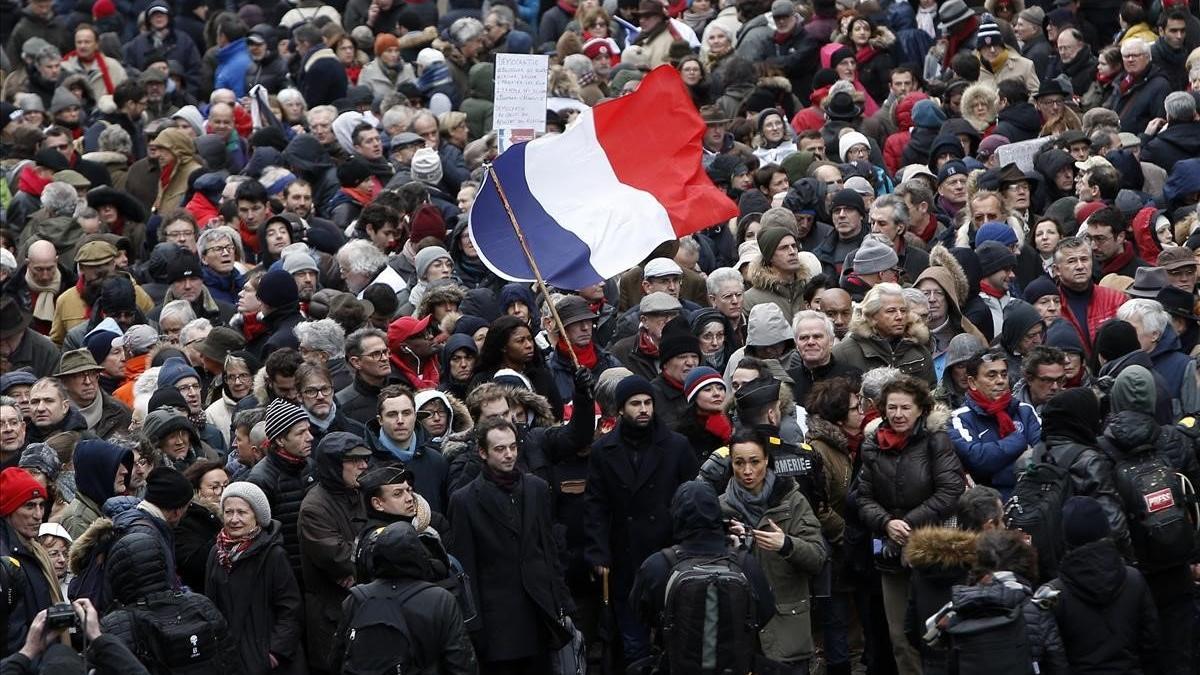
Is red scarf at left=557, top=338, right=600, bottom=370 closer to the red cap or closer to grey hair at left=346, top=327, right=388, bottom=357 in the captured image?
the red cap

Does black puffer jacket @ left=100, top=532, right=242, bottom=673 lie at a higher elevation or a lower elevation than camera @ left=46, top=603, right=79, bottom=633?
lower

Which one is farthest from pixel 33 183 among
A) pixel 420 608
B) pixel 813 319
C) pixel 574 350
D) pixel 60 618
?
pixel 60 618

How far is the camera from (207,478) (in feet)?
36.3

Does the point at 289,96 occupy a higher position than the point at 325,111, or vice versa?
the point at 325,111

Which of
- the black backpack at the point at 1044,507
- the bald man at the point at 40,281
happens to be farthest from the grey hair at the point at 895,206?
the bald man at the point at 40,281

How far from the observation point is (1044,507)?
10883mm

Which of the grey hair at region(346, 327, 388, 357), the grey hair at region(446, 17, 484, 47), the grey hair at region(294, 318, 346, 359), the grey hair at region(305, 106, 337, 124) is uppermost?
the grey hair at region(346, 327, 388, 357)

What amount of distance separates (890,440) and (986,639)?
186 cm

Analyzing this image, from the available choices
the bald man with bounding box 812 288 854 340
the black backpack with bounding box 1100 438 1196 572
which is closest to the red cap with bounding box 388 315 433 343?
the bald man with bounding box 812 288 854 340

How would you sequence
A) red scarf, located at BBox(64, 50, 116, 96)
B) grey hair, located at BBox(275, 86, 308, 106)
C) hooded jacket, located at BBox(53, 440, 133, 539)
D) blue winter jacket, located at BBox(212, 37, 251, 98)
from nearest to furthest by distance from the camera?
hooded jacket, located at BBox(53, 440, 133, 539) < grey hair, located at BBox(275, 86, 308, 106) < red scarf, located at BBox(64, 50, 116, 96) < blue winter jacket, located at BBox(212, 37, 251, 98)

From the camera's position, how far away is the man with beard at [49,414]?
12773 millimetres

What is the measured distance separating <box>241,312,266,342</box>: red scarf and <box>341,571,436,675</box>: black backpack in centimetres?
493

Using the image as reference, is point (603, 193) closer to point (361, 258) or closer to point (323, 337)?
point (323, 337)

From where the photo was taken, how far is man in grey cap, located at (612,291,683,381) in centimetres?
1293
